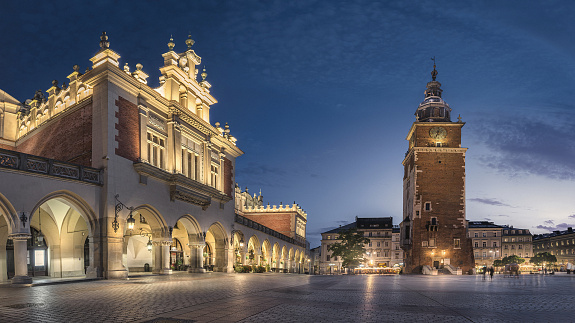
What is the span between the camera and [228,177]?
126 feet

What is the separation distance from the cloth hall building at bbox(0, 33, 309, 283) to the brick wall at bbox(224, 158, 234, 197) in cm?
17

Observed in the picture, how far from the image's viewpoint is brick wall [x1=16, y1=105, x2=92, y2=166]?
2436 cm

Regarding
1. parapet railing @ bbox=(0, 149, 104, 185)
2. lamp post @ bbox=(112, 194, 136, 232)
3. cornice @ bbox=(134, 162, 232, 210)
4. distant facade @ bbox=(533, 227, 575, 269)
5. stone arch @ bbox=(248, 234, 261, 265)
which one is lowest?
distant facade @ bbox=(533, 227, 575, 269)

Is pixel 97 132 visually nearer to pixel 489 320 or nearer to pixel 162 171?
pixel 162 171

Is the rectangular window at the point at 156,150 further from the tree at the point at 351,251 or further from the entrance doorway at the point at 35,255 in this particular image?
the tree at the point at 351,251

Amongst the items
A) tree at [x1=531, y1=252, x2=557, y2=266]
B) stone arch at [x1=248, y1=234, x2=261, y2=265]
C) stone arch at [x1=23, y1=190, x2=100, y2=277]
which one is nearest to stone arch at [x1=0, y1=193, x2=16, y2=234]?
stone arch at [x1=23, y1=190, x2=100, y2=277]

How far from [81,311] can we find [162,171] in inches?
731

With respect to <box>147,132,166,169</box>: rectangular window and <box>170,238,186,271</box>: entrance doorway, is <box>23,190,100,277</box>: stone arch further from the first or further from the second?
<box>170,238,186,271</box>: entrance doorway

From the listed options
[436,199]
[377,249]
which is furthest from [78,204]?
[377,249]

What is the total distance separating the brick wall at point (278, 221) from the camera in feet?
224

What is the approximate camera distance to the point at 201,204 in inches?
1278

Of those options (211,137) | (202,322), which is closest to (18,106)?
(211,137)

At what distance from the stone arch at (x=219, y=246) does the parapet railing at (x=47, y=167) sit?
14377 mm

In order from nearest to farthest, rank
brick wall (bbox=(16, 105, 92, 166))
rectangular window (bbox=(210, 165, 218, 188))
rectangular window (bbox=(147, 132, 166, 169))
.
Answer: brick wall (bbox=(16, 105, 92, 166)), rectangular window (bbox=(147, 132, 166, 169)), rectangular window (bbox=(210, 165, 218, 188))
